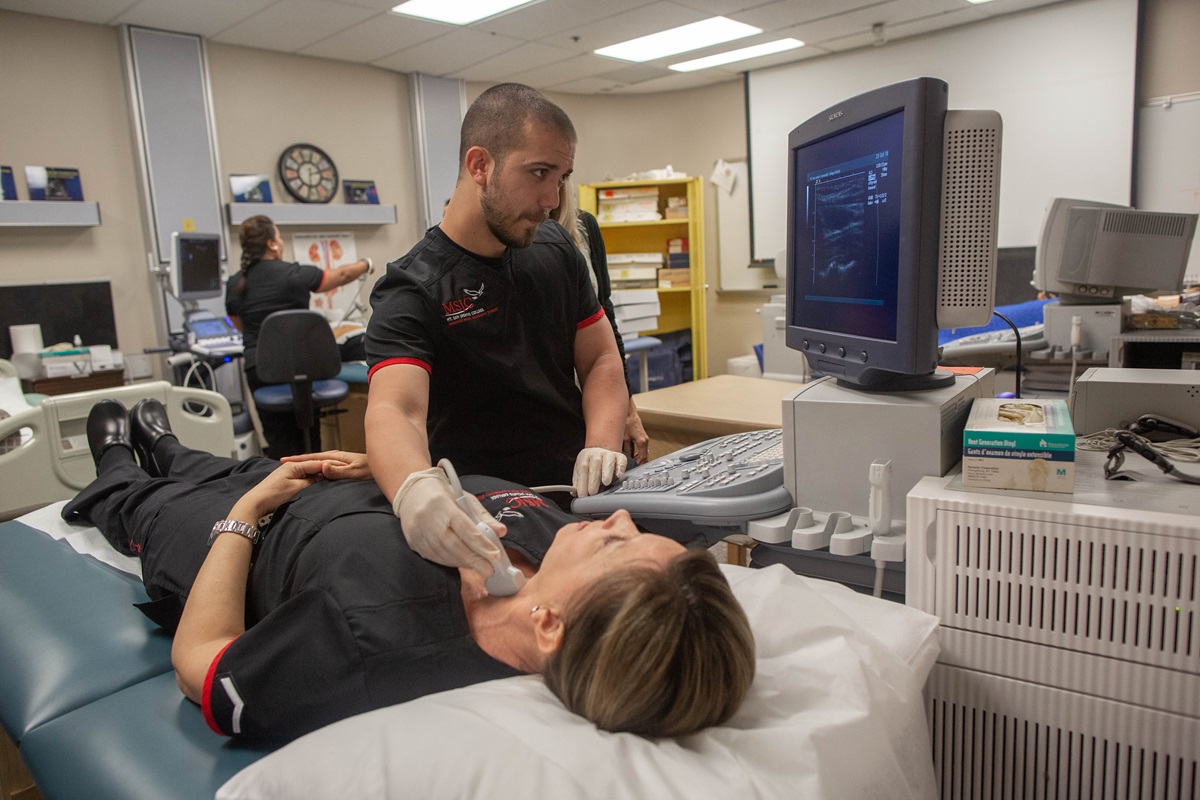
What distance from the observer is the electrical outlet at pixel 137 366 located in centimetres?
472

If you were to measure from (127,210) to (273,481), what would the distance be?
419 cm

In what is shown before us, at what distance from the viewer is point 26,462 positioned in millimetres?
2242

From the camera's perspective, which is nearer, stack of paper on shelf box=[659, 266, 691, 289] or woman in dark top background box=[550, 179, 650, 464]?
→ woman in dark top background box=[550, 179, 650, 464]

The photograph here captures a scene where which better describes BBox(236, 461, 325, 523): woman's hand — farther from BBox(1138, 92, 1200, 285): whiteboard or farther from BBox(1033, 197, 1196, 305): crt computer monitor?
BBox(1138, 92, 1200, 285): whiteboard

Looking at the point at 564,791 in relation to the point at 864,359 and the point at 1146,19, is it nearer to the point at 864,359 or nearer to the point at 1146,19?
the point at 864,359

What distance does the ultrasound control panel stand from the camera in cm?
108

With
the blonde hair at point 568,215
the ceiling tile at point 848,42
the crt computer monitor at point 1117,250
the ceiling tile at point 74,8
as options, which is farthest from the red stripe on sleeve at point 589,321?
the ceiling tile at point 848,42

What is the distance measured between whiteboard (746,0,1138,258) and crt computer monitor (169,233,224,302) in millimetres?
3602

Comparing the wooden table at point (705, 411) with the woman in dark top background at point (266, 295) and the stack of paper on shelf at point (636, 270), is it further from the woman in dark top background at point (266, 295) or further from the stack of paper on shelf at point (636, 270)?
the stack of paper on shelf at point (636, 270)

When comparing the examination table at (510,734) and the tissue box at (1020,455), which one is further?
the tissue box at (1020,455)

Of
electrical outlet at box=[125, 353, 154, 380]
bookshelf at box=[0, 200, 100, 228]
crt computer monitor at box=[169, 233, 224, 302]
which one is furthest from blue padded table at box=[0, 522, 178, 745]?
electrical outlet at box=[125, 353, 154, 380]

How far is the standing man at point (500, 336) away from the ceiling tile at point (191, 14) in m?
3.54

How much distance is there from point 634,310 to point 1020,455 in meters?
3.83

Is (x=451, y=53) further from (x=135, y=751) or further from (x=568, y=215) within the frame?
(x=135, y=751)
